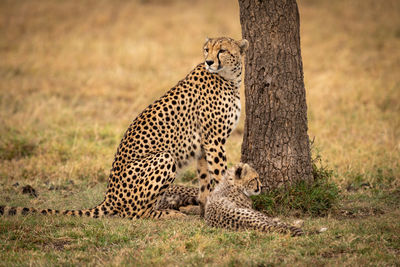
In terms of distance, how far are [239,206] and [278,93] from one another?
3.67 ft

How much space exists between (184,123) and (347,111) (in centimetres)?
472

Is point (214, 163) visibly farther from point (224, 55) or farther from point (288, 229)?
point (288, 229)

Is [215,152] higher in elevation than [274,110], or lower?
lower

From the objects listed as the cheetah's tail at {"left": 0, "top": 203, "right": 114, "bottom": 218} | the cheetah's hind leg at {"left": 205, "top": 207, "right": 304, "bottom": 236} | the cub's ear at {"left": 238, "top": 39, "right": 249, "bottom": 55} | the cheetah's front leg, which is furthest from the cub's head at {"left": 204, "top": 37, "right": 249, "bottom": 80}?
the cheetah's tail at {"left": 0, "top": 203, "right": 114, "bottom": 218}

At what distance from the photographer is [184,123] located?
520 centimetres

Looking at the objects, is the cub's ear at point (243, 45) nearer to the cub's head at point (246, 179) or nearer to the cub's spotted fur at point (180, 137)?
the cub's spotted fur at point (180, 137)

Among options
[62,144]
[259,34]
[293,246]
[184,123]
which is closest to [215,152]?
[184,123]

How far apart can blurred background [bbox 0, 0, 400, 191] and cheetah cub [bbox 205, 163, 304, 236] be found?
161cm

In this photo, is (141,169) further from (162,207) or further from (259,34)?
(259,34)

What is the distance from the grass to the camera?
3.97 m

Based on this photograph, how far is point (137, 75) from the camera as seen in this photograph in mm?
11281

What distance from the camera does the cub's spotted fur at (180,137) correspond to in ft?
16.1

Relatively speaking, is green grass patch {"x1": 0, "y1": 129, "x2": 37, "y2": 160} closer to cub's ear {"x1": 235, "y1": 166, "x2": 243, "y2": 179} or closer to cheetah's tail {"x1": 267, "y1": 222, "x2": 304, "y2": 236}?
cub's ear {"x1": 235, "y1": 166, "x2": 243, "y2": 179}

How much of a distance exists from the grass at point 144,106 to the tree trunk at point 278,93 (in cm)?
28
